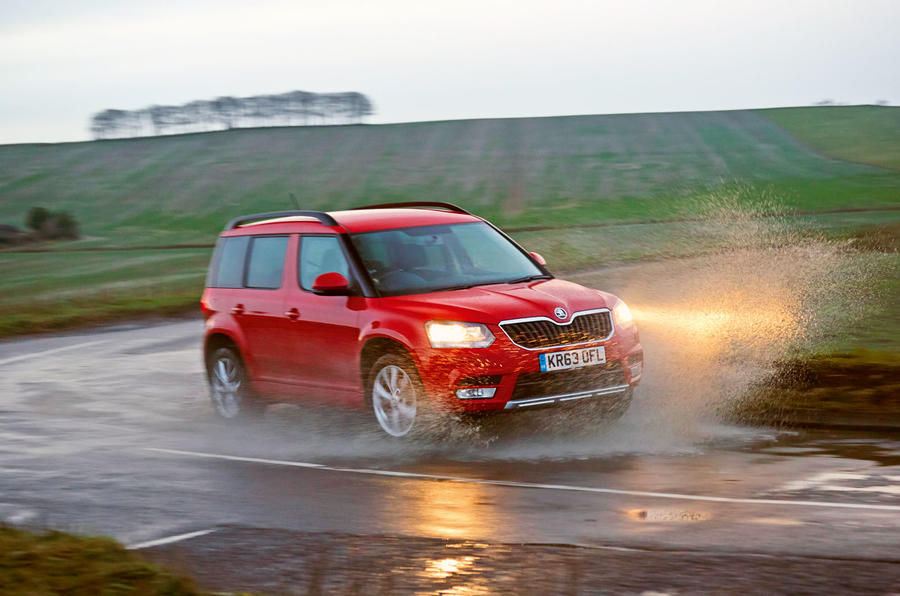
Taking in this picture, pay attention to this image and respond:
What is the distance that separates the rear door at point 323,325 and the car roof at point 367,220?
13cm

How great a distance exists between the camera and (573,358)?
9602 millimetres

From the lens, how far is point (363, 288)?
10.3m

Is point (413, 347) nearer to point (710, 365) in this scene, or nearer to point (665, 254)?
point (710, 365)

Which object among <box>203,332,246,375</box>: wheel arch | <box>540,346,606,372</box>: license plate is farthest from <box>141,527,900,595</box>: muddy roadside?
<box>203,332,246,375</box>: wheel arch

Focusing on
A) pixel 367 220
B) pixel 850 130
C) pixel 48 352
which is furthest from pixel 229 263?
pixel 850 130

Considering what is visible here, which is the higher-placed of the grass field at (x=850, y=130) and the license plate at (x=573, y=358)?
the grass field at (x=850, y=130)

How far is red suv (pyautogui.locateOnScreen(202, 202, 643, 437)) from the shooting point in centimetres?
946

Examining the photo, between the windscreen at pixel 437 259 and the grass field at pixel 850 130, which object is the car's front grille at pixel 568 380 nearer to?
the windscreen at pixel 437 259

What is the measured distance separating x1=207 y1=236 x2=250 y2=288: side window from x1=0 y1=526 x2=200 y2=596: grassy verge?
5718mm

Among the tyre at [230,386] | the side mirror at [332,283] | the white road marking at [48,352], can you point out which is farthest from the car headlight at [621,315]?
the white road marking at [48,352]

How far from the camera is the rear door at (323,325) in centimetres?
1029

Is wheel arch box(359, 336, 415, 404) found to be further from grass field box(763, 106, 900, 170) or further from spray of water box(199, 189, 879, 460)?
grass field box(763, 106, 900, 170)

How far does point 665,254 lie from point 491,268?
25.3 metres

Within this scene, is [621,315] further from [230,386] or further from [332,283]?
[230,386]
